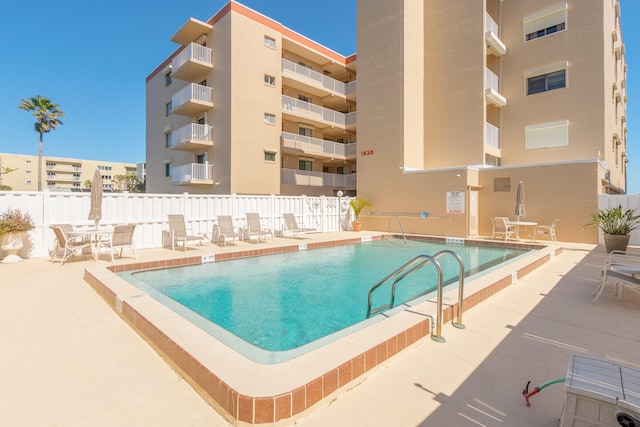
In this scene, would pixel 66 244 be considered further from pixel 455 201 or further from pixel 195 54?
pixel 195 54

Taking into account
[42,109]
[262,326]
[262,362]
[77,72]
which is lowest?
[262,326]

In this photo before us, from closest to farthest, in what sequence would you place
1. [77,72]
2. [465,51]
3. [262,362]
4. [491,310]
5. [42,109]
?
1. [262,362]
2. [491,310]
3. [465,51]
4. [77,72]
5. [42,109]

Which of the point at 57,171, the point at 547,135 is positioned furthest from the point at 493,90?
the point at 57,171

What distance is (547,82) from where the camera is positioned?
15.3 m

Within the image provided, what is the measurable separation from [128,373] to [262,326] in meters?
1.90

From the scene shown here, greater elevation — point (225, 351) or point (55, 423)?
point (225, 351)

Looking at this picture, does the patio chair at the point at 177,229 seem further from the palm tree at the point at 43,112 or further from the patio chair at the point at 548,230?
the palm tree at the point at 43,112

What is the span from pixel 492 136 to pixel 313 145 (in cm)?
1063

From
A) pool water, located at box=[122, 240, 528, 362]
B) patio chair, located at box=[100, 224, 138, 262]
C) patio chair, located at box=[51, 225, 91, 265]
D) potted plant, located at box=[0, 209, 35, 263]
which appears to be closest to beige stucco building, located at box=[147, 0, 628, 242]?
pool water, located at box=[122, 240, 528, 362]

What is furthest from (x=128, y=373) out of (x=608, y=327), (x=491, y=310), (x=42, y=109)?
(x=42, y=109)

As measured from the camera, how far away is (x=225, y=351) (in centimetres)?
267

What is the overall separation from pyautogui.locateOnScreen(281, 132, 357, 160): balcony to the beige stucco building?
10 cm

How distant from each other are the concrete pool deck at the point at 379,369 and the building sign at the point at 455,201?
8.87 metres

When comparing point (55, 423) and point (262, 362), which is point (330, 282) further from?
point (55, 423)
